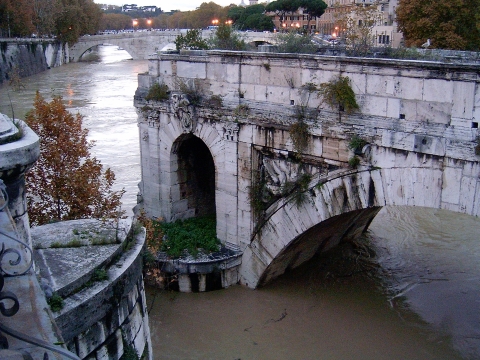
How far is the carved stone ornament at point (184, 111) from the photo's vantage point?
35.1ft

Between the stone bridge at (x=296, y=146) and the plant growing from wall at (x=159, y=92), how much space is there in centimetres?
6

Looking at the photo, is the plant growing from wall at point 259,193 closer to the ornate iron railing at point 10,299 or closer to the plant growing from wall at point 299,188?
the plant growing from wall at point 299,188

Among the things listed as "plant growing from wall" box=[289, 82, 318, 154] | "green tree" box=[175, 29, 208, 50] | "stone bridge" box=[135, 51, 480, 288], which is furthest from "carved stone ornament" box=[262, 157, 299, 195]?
"green tree" box=[175, 29, 208, 50]

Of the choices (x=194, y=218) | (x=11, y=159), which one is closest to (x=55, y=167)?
(x=194, y=218)

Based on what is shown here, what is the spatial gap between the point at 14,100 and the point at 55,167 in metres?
20.6

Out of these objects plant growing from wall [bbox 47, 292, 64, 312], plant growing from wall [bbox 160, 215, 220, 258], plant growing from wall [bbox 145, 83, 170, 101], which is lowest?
plant growing from wall [bbox 160, 215, 220, 258]

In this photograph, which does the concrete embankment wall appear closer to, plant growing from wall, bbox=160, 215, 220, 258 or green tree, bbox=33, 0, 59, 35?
green tree, bbox=33, 0, 59, 35

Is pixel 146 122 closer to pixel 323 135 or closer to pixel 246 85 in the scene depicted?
pixel 246 85

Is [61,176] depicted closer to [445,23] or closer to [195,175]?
[195,175]

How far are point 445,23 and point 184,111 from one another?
55.9ft

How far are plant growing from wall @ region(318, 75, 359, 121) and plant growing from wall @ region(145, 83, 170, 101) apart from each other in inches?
141

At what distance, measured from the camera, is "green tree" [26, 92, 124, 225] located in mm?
9633

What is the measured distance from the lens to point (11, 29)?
40.6 m

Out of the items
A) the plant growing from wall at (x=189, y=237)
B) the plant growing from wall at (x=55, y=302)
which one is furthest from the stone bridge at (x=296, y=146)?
the plant growing from wall at (x=55, y=302)
